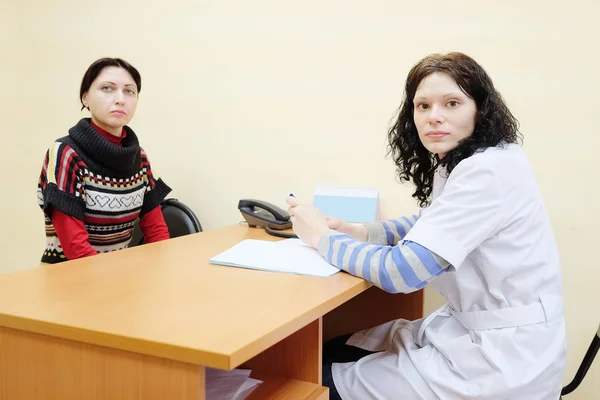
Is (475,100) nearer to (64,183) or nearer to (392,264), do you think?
(392,264)

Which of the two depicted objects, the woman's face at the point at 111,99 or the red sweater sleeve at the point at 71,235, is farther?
the woman's face at the point at 111,99

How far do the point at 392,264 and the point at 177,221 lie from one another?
1232mm

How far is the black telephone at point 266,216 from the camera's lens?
5.99 ft

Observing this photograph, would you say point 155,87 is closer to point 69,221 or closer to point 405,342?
point 69,221

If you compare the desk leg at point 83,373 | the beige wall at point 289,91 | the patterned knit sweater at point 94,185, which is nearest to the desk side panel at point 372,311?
the beige wall at point 289,91

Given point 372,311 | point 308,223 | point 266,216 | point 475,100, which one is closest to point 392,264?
point 308,223

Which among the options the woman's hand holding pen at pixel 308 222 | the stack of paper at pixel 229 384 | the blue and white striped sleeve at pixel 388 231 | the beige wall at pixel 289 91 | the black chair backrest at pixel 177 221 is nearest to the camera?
the stack of paper at pixel 229 384

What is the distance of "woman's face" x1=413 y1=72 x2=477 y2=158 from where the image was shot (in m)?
1.25

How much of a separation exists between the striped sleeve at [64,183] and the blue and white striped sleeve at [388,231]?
0.84 metres

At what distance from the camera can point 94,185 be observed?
1.70 m

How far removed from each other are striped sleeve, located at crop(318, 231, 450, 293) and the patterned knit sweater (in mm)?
832

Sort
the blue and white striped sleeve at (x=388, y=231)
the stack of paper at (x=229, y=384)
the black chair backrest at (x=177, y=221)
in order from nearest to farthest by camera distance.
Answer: the stack of paper at (x=229, y=384) < the blue and white striped sleeve at (x=388, y=231) < the black chair backrest at (x=177, y=221)

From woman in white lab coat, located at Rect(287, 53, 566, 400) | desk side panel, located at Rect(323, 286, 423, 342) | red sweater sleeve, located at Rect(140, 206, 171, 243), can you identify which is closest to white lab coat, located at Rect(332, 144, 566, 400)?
woman in white lab coat, located at Rect(287, 53, 566, 400)

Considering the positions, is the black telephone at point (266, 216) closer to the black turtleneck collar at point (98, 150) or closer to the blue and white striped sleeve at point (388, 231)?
the blue and white striped sleeve at point (388, 231)
